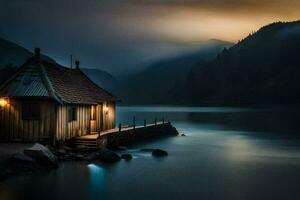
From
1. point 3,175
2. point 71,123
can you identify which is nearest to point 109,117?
point 71,123

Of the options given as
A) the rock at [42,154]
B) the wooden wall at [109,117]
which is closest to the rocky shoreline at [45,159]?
the rock at [42,154]

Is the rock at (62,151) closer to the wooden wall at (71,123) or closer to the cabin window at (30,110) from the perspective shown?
the wooden wall at (71,123)

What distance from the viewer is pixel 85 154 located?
3378cm

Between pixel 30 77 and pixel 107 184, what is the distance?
13484 mm

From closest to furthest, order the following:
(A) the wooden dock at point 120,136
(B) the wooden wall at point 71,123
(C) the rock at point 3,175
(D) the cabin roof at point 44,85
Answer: (C) the rock at point 3,175
(D) the cabin roof at point 44,85
(B) the wooden wall at point 71,123
(A) the wooden dock at point 120,136

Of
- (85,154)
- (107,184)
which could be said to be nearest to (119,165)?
(85,154)

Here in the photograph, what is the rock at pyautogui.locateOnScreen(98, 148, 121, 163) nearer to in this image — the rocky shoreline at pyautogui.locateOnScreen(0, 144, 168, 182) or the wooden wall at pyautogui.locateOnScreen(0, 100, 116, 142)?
the rocky shoreline at pyautogui.locateOnScreen(0, 144, 168, 182)

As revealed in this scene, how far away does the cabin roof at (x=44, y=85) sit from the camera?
3322 cm

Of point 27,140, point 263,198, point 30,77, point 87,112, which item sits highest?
point 30,77

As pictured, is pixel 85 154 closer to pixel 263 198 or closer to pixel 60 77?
pixel 60 77

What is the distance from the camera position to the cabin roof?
3322 centimetres

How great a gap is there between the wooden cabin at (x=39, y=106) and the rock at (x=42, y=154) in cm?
366

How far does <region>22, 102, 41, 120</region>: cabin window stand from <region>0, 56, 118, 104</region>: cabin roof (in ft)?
3.05

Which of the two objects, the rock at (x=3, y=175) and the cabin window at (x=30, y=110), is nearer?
the rock at (x=3, y=175)
